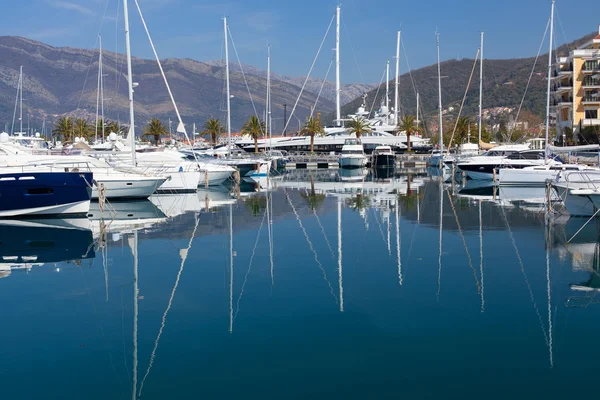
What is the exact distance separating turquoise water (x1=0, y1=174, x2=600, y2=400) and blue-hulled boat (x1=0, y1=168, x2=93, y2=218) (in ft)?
7.13

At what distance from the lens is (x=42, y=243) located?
1927 centimetres

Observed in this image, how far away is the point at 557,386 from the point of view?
834 cm

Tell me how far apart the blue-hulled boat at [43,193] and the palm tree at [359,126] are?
205 ft

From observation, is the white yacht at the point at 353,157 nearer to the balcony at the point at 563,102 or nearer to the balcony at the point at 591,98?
the balcony at the point at 563,102

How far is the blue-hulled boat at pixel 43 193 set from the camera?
24.0 meters

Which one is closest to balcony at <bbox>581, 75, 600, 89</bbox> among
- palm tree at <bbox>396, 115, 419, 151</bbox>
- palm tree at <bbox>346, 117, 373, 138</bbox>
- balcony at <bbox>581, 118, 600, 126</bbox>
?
balcony at <bbox>581, 118, 600, 126</bbox>

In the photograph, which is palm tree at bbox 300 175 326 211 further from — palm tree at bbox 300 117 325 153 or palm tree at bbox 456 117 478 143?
palm tree at bbox 300 117 325 153

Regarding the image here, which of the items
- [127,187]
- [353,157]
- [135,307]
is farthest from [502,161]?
[135,307]

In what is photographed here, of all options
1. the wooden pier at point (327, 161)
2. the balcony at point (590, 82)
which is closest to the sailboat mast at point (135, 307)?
the wooden pier at point (327, 161)

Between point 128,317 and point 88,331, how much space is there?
0.81 metres

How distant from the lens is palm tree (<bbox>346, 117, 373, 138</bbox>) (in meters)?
85.1

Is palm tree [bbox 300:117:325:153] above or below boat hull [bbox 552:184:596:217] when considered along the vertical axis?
above

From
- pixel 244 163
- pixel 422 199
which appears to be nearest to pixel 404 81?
pixel 244 163

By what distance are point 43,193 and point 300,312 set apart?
15963mm
